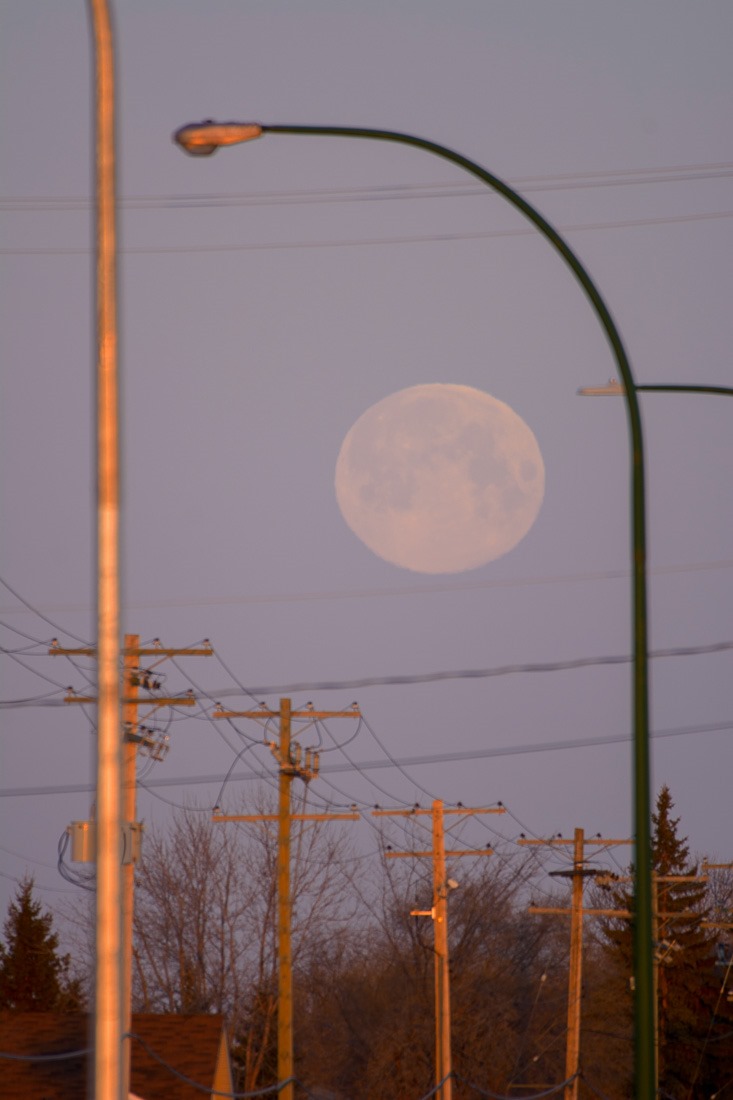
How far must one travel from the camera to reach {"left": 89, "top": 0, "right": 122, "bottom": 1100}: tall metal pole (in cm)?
991

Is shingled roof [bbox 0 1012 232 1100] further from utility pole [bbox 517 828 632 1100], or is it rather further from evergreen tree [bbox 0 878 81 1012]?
evergreen tree [bbox 0 878 81 1012]

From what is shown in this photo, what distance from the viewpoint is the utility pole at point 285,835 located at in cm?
3095

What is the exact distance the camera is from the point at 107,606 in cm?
1045

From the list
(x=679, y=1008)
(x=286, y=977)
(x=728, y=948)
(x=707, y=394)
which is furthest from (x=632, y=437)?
(x=679, y=1008)

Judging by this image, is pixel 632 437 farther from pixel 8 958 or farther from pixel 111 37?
pixel 8 958

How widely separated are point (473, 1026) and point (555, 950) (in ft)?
45.9

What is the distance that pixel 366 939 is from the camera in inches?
2350

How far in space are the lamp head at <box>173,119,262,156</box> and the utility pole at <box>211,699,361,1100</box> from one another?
67.0 feet

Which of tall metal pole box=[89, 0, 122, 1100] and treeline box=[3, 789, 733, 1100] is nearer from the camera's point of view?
tall metal pole box=[89, 0, 122, 1100]

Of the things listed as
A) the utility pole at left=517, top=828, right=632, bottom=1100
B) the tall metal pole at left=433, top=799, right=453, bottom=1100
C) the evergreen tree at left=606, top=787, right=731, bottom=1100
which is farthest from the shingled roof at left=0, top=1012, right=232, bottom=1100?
the evergreen tree at left=606, top=787, right=731, bottom=1100

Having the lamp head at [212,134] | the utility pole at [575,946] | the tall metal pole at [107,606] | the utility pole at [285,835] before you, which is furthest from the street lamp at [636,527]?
the utility pole at [575,946]

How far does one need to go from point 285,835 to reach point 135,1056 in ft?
18.1

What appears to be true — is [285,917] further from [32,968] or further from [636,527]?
[32,968]

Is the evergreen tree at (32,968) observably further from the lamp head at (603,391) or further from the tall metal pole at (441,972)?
the lamp head at (603,391)
